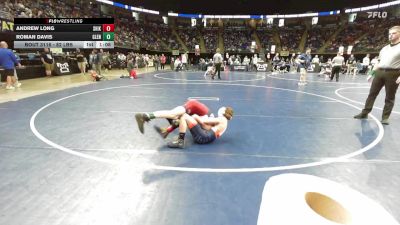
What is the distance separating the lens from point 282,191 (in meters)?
1.13

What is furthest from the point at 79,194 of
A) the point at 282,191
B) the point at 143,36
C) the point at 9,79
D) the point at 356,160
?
the point at 143,36

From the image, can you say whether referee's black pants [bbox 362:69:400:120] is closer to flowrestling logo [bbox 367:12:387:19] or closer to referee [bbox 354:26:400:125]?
referee [bbox 354:26:400:125]

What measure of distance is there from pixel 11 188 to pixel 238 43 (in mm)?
44054

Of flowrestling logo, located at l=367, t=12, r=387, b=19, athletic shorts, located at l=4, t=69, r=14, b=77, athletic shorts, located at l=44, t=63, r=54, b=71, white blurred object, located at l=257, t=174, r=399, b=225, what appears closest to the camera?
white blurred object, located at l=257, t=174, r=399, b=225

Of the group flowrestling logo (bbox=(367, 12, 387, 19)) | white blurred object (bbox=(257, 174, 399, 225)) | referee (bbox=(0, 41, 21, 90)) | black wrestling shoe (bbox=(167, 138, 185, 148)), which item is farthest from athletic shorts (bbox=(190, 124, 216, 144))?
flowrestling logo (bbox=(367, 12, 387, 19))

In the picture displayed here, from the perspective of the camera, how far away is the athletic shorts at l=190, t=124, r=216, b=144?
169 inches

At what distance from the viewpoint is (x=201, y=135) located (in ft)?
14.2
